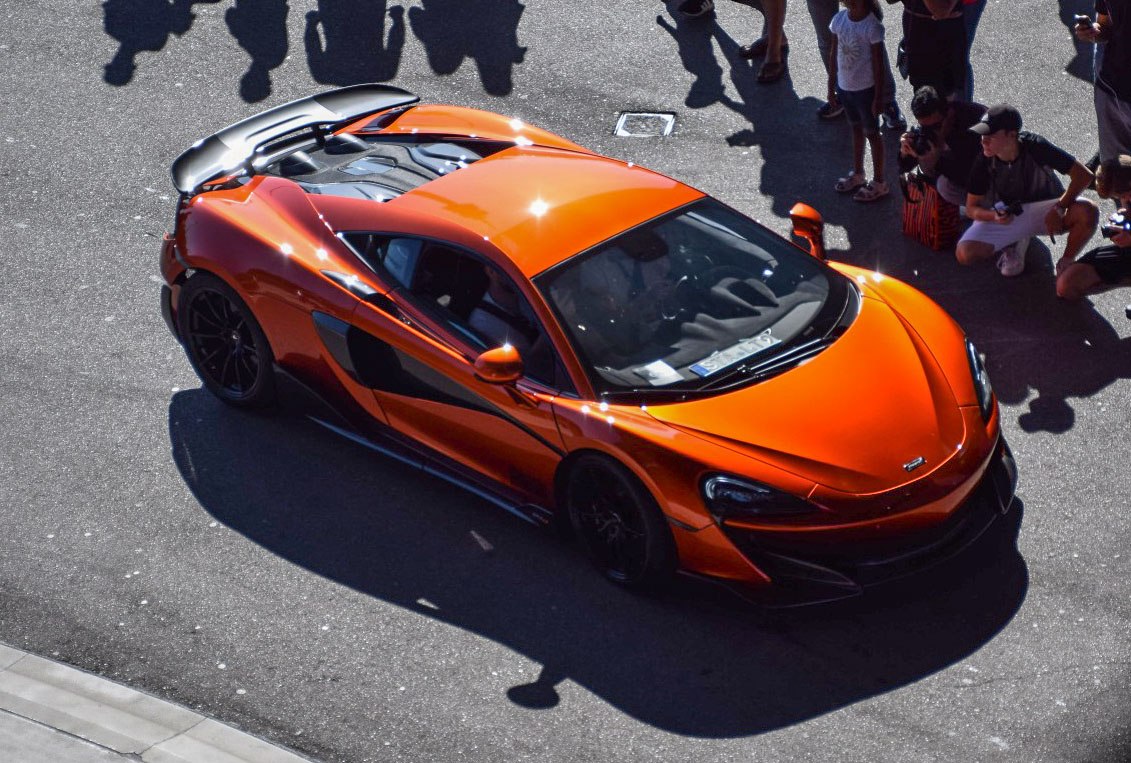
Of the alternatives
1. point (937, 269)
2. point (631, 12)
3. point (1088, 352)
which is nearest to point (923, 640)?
point (1088, 352)

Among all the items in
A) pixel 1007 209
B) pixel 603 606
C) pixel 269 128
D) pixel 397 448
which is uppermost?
pixel 269 128

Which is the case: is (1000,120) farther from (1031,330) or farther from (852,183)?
(852,183)

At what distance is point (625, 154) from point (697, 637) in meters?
5.02

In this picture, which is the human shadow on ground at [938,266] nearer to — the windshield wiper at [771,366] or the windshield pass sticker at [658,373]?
the windshield wiper at [771,366]

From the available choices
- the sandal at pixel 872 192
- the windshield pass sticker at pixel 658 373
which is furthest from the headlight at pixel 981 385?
the sandal at pixel 872 192

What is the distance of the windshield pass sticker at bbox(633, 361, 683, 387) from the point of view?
615cm

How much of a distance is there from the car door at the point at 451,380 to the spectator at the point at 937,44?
4268 millimetres

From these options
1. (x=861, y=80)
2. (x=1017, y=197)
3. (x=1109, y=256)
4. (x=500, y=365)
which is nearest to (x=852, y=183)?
(x=861, y=80)

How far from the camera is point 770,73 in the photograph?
433 inches

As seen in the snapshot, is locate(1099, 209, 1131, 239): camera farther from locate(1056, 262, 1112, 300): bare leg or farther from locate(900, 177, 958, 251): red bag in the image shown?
locate(900, 177, 958, 251): red bag

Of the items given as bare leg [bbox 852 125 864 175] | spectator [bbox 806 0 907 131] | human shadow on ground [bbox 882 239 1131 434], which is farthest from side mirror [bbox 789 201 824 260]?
spectator [bbox 806 0 907 131]

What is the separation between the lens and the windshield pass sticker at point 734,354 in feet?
20.3

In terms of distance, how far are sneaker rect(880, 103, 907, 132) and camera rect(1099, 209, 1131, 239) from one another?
2.44 m

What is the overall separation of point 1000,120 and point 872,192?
1.36 m
